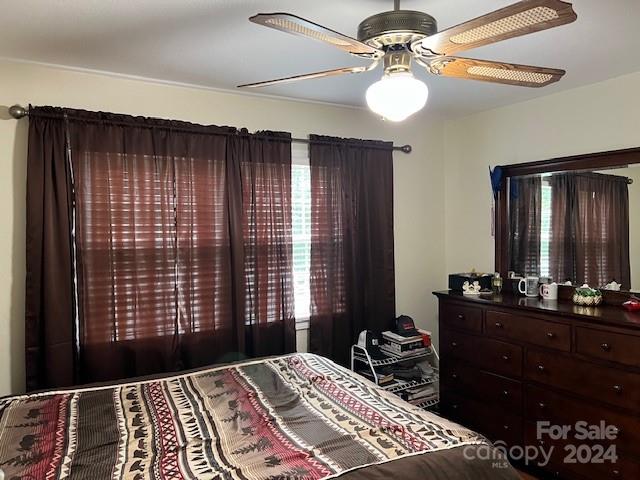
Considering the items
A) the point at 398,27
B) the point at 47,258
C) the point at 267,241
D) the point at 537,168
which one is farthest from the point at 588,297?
the point at 47,258

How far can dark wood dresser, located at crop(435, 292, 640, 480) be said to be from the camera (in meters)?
2.43

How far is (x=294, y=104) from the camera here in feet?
11.1

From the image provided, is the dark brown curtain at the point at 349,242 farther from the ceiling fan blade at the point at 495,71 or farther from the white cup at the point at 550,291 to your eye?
the ceiling fan blade at the point at 495,71

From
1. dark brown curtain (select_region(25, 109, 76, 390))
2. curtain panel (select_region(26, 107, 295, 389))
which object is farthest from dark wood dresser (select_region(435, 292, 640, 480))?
dark brown curtain (select_region(25, 109, 76, 390))

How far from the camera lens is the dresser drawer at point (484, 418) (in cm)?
296

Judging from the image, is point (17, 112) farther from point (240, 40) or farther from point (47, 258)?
point (240, 40)

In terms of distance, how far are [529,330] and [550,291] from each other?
40cm

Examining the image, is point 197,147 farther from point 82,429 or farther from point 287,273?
point 82,429

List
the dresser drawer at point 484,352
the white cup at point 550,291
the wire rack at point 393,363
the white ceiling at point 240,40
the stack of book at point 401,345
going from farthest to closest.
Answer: the stack of book at point 401,345, the wire rack at point 393,363, the white cup at point 550,291, the dresser drawer at point 484,352, the white ceiling at point 240,40

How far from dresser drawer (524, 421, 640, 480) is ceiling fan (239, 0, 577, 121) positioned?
6.36 ft

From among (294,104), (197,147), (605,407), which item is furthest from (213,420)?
(294,104)

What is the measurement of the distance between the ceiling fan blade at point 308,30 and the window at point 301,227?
1752mm

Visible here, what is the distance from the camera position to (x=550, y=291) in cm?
310

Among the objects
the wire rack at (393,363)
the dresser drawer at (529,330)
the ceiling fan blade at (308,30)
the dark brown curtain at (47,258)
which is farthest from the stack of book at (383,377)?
the ceiling fan blade at (308,30)
